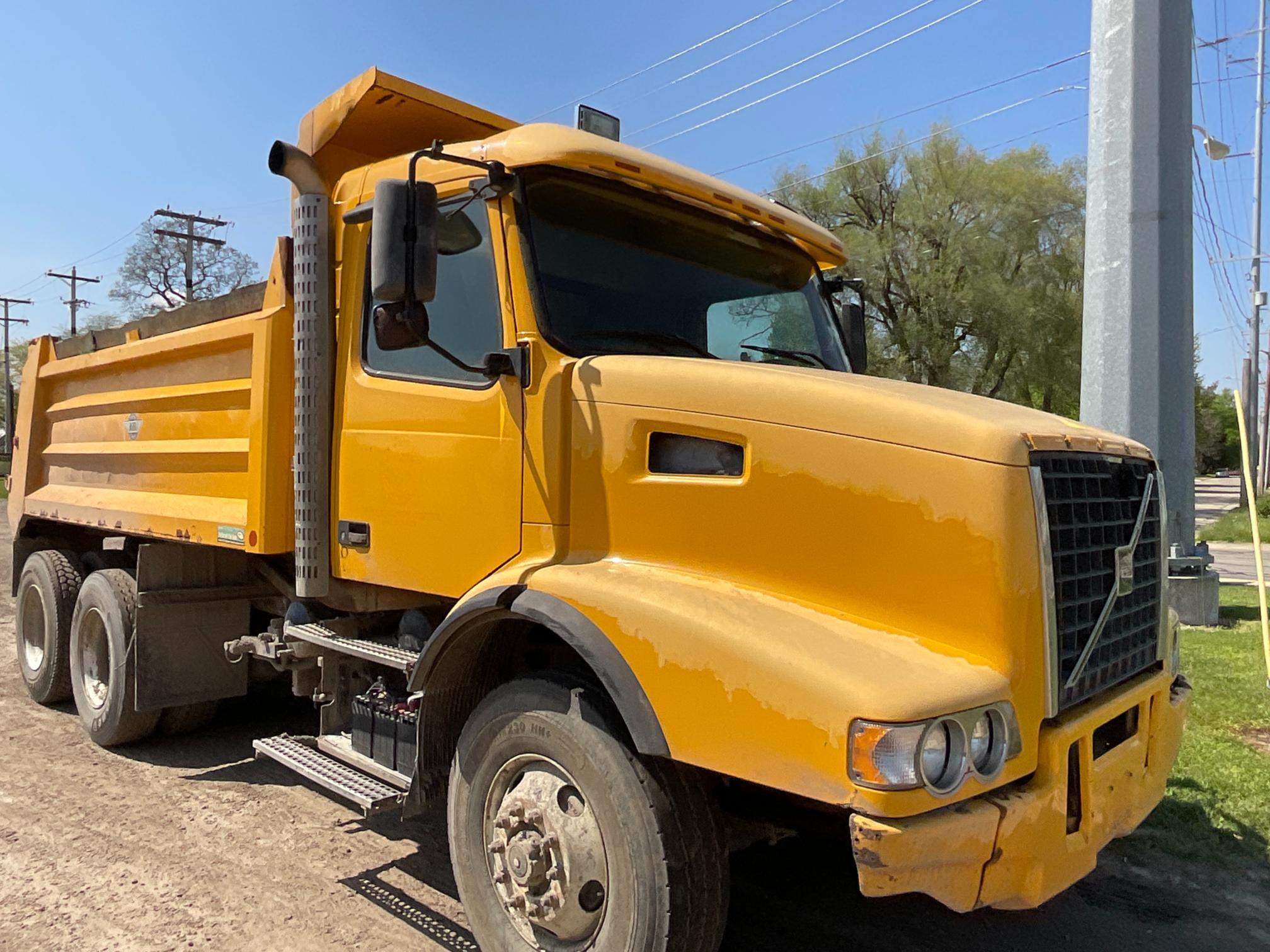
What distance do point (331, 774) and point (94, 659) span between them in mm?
2914

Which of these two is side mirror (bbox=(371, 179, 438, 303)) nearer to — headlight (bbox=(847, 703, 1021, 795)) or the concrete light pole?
headlight (bbox=(847, 703, 1021, 795))

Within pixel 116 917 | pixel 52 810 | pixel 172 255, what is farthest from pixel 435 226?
pixel 172 255

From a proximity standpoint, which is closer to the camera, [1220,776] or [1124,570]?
[1124,570]

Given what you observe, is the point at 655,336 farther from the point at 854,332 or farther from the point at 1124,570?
the point at 1124,570

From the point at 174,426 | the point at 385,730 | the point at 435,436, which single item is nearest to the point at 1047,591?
the point at 435,436

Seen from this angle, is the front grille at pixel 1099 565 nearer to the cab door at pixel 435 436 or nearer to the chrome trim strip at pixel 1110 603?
the chrome trim strip at pixel 1110 603

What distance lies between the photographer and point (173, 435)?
5133mm

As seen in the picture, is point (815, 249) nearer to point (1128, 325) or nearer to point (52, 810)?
point (52, 810)

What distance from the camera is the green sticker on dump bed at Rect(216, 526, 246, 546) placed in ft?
14.4

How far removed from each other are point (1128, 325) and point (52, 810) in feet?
31.0

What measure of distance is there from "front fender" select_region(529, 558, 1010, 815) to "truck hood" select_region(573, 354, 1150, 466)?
522mm

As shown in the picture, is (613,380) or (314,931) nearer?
(613,380)

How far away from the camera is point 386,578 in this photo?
12.3 feet

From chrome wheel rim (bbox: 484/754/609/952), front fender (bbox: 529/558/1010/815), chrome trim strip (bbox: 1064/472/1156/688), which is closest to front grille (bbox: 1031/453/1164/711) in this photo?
chrome trim strip (bbox: 1064/472/1156/688)
